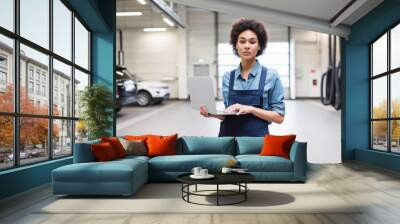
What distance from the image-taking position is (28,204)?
4.89 m

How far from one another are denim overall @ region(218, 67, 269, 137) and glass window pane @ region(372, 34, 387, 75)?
2697 millimetres

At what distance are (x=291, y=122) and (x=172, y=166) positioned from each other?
427cm

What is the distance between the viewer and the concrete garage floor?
10.0m

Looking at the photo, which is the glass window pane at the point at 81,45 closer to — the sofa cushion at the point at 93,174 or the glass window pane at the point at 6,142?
the glass window pane at the point at 6,142

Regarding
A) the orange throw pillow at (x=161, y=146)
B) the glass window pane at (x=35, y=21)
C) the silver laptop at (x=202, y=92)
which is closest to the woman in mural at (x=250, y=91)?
the silver laptop at (x=202, y=92)

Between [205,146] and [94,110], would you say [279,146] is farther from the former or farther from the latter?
[94,110]

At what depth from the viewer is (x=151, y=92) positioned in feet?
35.7

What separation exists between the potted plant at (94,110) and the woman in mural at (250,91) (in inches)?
80.0

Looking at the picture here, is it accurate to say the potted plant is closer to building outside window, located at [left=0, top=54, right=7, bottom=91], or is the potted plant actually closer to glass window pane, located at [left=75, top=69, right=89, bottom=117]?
glass window pane, located at [left=75, top=69, right=89, bottom=117]

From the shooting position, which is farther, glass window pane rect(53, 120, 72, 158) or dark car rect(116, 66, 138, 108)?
dark car rect(116, 66, 138, 108)

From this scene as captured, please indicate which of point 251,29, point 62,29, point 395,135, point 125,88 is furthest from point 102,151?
point 395,135

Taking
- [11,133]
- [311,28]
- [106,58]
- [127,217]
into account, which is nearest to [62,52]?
[106,58]

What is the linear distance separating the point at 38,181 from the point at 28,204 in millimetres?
1462

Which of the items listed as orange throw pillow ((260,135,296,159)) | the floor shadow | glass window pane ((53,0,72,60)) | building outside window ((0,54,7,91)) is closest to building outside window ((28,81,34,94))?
building outside window ((0,54,7,91))
